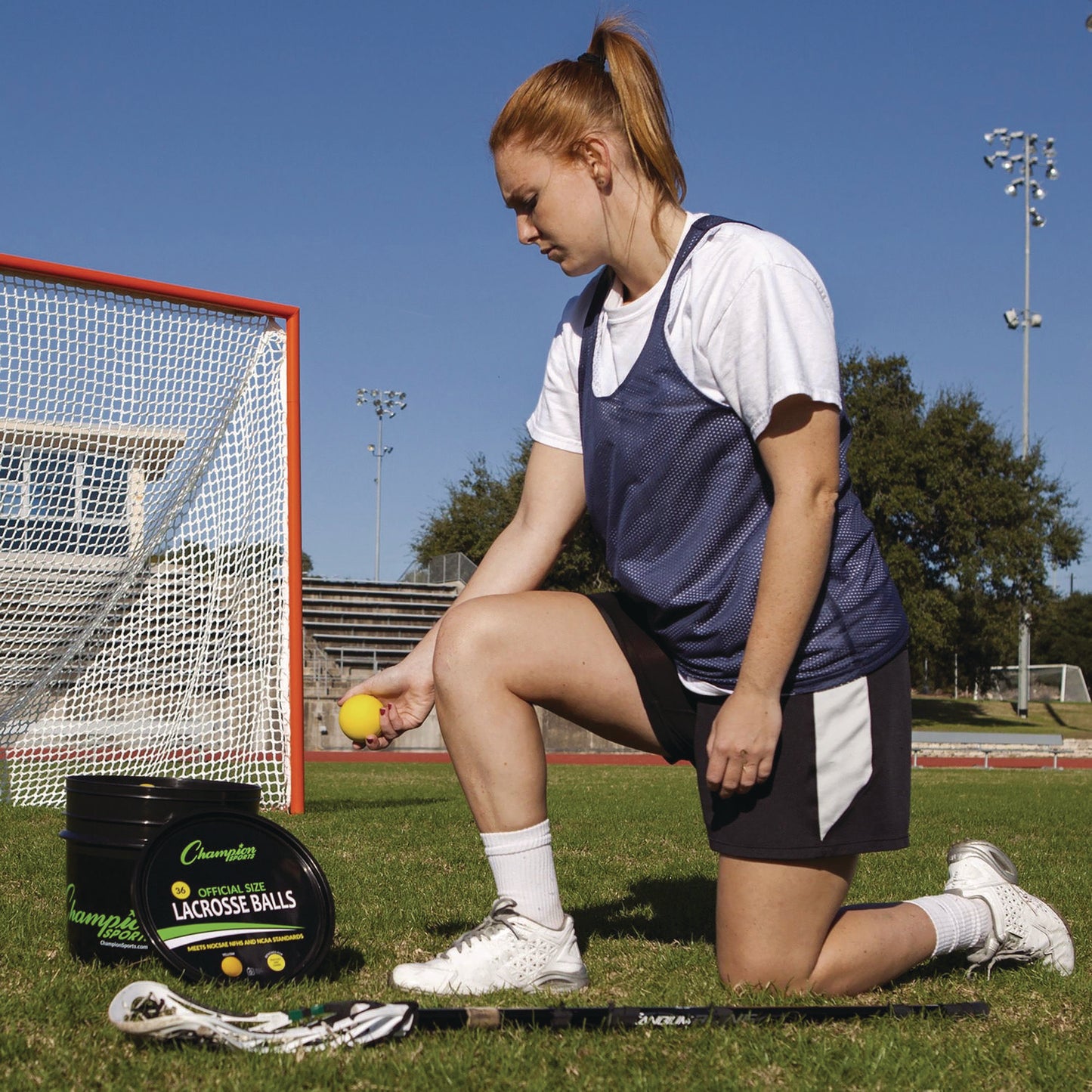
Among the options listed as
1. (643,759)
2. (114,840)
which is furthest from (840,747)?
(643,759)

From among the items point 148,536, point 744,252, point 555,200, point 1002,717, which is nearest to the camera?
point 744,252

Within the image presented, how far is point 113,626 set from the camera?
25.9ft

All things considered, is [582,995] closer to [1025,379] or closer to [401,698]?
[401,698]

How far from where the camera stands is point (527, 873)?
2.97 metres

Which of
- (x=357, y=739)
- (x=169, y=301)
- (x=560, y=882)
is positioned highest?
(x=169, y=301)

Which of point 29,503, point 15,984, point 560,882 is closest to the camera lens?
point 15,984

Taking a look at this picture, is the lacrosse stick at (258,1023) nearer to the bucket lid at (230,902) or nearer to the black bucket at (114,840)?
the bucket lid at (230,902)

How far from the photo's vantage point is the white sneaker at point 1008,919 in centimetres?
325

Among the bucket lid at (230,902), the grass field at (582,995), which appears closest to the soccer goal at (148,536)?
the grass field at (582,995)

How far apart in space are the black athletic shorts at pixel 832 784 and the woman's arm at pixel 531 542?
81 centimetres

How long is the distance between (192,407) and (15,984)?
17.7 feet

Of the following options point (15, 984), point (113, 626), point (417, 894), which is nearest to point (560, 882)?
point (417, 894)

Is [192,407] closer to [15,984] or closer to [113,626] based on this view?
[113,626]

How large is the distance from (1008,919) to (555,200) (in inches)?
86.4
